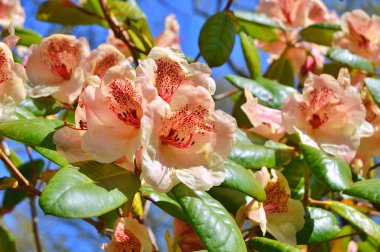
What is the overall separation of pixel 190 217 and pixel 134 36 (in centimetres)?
94

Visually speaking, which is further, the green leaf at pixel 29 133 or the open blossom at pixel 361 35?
the open blossom at pixel 361 35

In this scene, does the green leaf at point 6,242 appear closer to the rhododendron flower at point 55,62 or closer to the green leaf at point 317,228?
the rhododendron flower at point 55,62

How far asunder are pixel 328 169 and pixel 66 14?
1010mm

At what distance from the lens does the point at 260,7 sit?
1.88 meters

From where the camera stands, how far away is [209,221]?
84 cm

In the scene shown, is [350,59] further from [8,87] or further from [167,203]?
[8,87]

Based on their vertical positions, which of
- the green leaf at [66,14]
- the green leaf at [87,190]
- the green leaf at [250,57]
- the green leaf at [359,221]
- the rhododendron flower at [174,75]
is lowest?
the green leaf at [359,221]

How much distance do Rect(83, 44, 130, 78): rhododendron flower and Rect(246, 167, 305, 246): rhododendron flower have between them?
36 cm

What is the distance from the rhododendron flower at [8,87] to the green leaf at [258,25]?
0.83m

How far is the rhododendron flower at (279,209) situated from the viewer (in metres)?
1.07

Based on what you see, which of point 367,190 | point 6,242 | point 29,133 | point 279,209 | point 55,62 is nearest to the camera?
point 29,133

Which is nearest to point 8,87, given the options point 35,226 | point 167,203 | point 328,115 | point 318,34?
point 167,203

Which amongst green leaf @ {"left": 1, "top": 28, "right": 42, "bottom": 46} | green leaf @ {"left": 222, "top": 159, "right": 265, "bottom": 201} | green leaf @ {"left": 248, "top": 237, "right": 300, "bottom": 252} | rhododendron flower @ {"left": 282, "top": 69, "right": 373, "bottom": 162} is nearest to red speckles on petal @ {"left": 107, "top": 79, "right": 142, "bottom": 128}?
green leaf @ {"left": 222, "top": 159, "right": 265, "bottom": 201}

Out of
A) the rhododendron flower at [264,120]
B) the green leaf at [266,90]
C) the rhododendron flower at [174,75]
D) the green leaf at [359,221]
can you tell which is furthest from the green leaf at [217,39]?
the rhododendron flower at [174,75]
